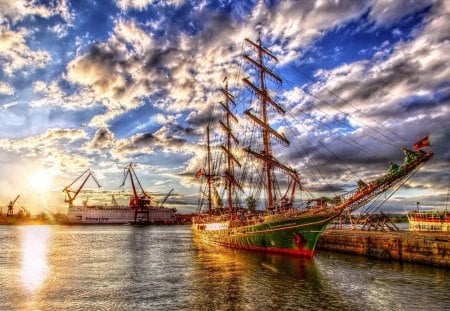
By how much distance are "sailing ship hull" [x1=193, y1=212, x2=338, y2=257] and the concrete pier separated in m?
5.68

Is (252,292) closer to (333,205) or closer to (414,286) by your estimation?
(414,286)

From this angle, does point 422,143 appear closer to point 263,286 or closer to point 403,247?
point 403,247

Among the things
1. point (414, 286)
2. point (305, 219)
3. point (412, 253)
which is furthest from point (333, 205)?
point (414, 286)

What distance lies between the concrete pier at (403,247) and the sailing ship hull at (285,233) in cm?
568

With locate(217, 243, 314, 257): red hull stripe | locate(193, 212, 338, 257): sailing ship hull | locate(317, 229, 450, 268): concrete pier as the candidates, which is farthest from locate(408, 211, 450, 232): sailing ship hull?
locate(217, 243, 314, 257): red hull stripe

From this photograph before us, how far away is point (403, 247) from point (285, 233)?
12.4m

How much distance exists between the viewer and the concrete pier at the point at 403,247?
Answer: 99.7ft

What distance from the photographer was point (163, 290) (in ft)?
84.8

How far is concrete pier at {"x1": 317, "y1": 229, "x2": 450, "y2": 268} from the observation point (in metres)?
30.4

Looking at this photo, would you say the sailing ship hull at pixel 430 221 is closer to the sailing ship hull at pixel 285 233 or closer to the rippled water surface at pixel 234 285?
the rippled water surface at pixel 234 285

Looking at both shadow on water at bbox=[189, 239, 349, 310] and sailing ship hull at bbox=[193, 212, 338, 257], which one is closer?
shadow on water at bbox=[189, 239, 349, 310]

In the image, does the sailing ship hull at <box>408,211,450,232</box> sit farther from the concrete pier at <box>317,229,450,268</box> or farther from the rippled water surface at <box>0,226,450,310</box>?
the rippled water surface at <box>0,226,450,310</box>

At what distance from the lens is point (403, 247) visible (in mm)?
34250

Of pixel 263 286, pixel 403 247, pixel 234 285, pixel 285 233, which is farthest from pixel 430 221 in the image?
pixel 234 285
